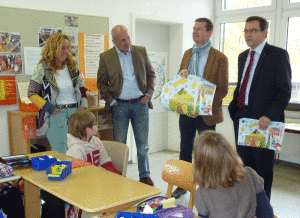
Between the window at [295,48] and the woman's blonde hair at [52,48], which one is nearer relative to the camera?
the woman's blonde hair at [52,48]

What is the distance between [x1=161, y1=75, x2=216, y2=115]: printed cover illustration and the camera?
243 cm

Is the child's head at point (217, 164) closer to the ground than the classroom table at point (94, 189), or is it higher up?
higher up

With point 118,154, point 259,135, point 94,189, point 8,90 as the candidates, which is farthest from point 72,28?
point 94,189

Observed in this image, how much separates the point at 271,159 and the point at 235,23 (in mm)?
3196

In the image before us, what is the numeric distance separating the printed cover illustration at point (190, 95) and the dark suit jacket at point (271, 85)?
31 cm

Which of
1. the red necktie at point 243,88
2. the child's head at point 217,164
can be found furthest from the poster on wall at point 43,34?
the child's head at point 217,164

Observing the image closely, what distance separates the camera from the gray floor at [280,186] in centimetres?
299

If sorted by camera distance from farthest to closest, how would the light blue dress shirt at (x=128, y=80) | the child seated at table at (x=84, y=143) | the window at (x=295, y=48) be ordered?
the window at (x=295, y=48) < the light blue dress shirt at (x=128, y=80) < the child seated at table at (x=84, y=143)

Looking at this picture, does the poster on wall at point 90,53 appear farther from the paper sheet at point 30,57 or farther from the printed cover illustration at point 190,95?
the printed cover illustration at point 190,95

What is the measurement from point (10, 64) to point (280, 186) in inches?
125

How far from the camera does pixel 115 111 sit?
3.21m

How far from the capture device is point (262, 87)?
91.0 inches

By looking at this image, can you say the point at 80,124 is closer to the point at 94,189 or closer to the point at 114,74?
the point at 94,189

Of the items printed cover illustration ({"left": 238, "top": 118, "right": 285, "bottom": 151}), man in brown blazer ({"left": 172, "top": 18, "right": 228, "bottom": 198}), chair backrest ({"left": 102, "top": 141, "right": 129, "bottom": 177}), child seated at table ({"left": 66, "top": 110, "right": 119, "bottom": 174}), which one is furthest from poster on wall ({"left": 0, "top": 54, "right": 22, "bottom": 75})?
printed cover illustration ({"left": 238, "top": 118, "right": 285, "bottom": 151})
